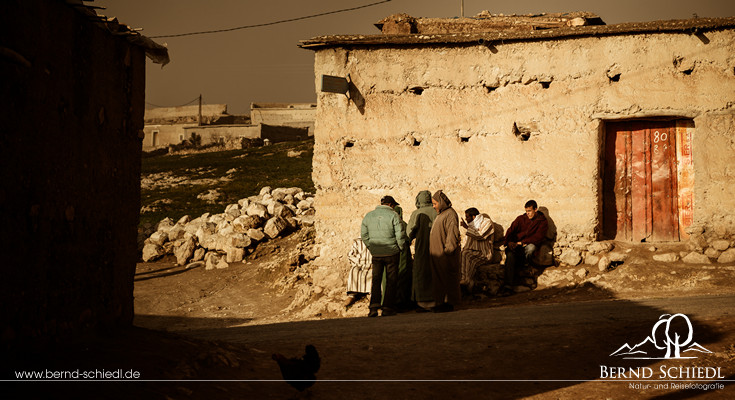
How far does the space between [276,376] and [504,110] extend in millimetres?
6918

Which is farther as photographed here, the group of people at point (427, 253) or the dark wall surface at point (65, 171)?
the group of people at point (427, 253)

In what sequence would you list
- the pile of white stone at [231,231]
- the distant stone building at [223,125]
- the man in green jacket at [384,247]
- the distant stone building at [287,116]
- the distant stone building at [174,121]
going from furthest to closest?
the distant stone building at [174,121]
the distant stone building at [287,116]
the distant stone building at [223,125]
the pile of white stone at [231,231]
the man in green jacket at [384,247]

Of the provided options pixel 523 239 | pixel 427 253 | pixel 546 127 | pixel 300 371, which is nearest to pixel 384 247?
pixel 427 253

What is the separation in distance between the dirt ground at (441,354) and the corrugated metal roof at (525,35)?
12.1 feet

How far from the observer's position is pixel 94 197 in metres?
5.45

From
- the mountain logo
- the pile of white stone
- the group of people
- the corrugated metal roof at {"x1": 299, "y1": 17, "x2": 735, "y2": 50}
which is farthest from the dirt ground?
the pile of white stone

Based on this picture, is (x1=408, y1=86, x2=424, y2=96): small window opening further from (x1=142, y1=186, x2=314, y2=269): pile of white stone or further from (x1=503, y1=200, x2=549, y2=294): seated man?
(x1=142, y1=186, x2=314, y2=269): pile of white stone

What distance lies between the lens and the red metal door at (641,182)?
34.7 feet

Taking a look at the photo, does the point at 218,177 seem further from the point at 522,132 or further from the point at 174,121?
the point at 174,121

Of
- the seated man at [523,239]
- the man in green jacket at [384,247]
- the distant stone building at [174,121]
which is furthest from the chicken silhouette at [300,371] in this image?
the distant stone building at [174,121]

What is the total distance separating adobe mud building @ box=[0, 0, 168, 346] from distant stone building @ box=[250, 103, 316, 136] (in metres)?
41.7

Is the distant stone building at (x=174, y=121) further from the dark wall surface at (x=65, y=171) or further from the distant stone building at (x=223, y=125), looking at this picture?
the dark wall surface at (x=65, y=171)

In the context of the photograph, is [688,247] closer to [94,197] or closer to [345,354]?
[345,354]

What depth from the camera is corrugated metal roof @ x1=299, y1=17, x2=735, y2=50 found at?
33.3 feet
